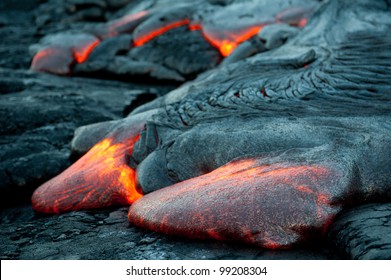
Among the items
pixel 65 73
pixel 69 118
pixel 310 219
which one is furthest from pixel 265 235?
pixel 65 73

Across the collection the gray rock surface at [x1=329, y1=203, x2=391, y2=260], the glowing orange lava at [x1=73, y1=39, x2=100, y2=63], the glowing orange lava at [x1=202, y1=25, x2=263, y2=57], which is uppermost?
the gray rock surface at [x1=329, y1=203, x2=391, y2=260]

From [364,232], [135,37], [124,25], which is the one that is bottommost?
[135,37]

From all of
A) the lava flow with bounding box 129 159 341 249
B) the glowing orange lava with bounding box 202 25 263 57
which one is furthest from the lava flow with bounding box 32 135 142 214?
the glowing orange lava with bounding box 202 25 263 57

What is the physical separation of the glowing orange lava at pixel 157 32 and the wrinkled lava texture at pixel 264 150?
1720mm

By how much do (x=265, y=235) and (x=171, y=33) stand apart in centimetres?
598

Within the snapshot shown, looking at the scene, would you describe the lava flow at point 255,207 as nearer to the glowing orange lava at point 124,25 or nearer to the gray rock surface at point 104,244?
the gray rock surface at point 104,244

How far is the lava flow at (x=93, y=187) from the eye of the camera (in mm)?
3543

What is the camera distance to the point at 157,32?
800 centimetres

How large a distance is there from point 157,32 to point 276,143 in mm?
5361

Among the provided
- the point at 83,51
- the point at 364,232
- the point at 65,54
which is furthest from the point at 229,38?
the point at 364,232

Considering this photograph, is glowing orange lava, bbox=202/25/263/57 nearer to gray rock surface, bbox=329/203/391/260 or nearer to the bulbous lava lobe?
the bulbous lava lobe

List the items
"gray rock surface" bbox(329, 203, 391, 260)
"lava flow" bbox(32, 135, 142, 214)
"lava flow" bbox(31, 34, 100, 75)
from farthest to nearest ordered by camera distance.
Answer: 1. "lava flow" bbox(31, 34, 100, 75)
2. "lava flow" bbox(32, 135, 142, 214)
3. "gray rock surface" bbox(329, 203, 391, 260)

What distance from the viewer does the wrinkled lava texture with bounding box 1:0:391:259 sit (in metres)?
2.45

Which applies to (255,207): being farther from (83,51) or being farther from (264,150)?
(83,51)
